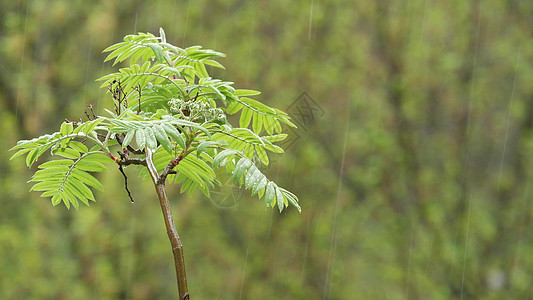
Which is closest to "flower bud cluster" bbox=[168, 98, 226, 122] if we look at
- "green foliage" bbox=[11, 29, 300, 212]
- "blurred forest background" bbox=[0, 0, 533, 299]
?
"green foliage" bbox=[11, 29, 300, 212]

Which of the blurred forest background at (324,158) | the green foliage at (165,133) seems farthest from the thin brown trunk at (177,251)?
the blurred forest background at (324,158)

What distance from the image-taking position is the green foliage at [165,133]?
2.06ft

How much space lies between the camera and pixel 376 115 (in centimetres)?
321

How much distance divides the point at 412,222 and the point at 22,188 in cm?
233

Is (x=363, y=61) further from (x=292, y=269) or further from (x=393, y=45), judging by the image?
(x=292, y=269)

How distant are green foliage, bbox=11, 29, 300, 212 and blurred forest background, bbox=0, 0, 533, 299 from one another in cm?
230

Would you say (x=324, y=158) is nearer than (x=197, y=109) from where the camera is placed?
No

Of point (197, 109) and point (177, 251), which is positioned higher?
point (197, 109)

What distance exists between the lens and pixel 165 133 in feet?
1.92

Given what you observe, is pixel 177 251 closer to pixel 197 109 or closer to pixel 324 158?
pixel 197 109

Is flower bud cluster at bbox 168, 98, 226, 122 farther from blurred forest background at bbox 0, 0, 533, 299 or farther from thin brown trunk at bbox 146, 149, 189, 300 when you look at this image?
blurred forest background at bbox 0, 0, 533, 299

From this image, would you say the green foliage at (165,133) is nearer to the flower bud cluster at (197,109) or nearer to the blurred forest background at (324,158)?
the flower bud cluster at (197,109)

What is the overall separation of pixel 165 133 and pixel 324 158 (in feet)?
8.59

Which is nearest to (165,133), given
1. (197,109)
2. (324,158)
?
(197,109)
